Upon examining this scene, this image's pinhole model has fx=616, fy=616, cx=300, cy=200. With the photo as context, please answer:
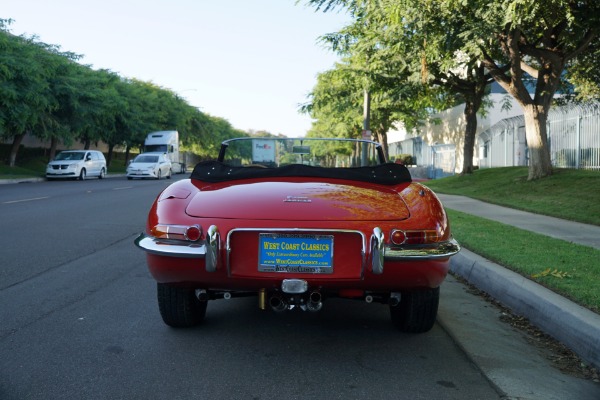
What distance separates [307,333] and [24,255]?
4.74m

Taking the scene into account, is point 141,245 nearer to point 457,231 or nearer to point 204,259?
point 204,259

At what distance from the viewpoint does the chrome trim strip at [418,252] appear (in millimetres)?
3746

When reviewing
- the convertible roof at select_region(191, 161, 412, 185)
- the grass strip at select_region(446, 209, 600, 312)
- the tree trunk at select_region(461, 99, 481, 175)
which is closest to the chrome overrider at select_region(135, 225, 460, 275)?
the convertible roof at select_region(191, 161, 412, 185)

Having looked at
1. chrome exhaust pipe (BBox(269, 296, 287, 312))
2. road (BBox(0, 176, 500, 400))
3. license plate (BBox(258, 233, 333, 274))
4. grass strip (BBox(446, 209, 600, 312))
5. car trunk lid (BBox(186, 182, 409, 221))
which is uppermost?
car trunk lid (BBox(186, 182, 409, 221))

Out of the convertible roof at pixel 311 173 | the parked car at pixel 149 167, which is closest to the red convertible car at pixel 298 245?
the convertible roof at pixel 311 173

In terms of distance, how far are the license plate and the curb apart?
1777 millimetres

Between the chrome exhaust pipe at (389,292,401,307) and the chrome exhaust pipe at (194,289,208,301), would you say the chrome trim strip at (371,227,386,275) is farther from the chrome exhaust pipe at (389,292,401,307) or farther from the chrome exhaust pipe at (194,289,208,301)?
the chrome exhaust pipe at (194,289,208,301)

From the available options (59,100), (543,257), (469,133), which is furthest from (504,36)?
(59,100)

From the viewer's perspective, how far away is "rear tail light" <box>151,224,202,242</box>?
12.5 feet

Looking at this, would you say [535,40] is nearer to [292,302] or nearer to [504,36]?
[504,36]

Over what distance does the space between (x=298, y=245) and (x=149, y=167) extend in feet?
110

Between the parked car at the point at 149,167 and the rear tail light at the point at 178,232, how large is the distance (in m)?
32.7

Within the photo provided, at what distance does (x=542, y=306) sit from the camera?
188 inches

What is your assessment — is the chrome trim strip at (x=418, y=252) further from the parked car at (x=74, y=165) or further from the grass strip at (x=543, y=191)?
the parked car at (x=74, y=165)
